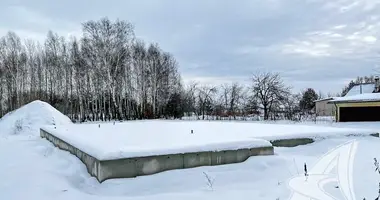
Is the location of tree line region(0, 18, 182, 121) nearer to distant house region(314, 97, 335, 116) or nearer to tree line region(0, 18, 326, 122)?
tree line region(0, 18, 326, 122)

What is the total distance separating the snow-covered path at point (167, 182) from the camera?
390 cm

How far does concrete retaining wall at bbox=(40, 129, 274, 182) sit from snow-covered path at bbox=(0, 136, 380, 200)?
112 millimetres

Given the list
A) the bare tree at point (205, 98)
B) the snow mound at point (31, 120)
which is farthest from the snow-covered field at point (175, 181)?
the bare tree at point (205, 98)

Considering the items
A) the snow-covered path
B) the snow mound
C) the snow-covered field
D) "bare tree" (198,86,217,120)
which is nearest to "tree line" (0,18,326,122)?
"bare tree" (198,86,217,120)

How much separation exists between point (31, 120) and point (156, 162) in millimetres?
11832

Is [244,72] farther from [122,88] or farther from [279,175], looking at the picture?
[279,175]

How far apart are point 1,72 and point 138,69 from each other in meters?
10.3

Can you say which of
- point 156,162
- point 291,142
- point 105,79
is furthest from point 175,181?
point 105,79

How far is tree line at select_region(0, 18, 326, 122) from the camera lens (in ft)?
75.2

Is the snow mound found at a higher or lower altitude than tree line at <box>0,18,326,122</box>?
lower

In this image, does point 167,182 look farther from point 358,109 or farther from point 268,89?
point 268,89

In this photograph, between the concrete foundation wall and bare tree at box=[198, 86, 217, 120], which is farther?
bare tree at box=[198, 86, 217, 120]

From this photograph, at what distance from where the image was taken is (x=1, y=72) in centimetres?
2411

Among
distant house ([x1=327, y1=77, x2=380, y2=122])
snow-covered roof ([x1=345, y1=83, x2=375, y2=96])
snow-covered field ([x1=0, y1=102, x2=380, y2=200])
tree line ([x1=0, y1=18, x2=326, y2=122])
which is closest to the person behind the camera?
snow-covered field ([x1=0, y1=102, x2=380, y2=200])
